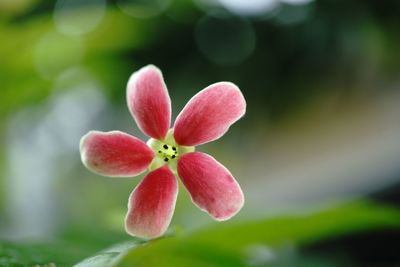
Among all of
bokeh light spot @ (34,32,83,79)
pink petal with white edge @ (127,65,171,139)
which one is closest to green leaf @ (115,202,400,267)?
pink petal with white edge @ (127,65,171,139)

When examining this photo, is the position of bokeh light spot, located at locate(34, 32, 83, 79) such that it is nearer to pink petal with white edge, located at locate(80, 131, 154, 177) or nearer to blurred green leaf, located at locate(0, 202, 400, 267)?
blurred green leaf, located at locate(0, 202, 400, 267)

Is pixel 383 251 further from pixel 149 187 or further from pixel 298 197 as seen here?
pixel 149 187

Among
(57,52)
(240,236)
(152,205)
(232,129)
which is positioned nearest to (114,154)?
(152,205)

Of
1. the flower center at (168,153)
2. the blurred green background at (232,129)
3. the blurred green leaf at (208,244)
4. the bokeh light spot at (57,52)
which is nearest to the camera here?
the blurred green leaf at (208,244)

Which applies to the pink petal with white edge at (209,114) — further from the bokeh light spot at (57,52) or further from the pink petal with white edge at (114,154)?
the bokeh light spot at (57,52)

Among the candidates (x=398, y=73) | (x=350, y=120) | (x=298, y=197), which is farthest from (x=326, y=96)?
(x=298, y=197)

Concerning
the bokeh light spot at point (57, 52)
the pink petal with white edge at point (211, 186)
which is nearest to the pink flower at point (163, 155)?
the pink petal with white edge at point (211, 186)

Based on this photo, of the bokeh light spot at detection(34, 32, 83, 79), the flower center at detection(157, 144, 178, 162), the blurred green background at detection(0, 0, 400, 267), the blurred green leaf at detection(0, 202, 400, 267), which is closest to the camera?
the blurred green leaf at detection(0, 202, 400, 267)

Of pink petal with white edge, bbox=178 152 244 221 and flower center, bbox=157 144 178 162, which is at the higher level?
flower center, bbox=157 144 178 162
